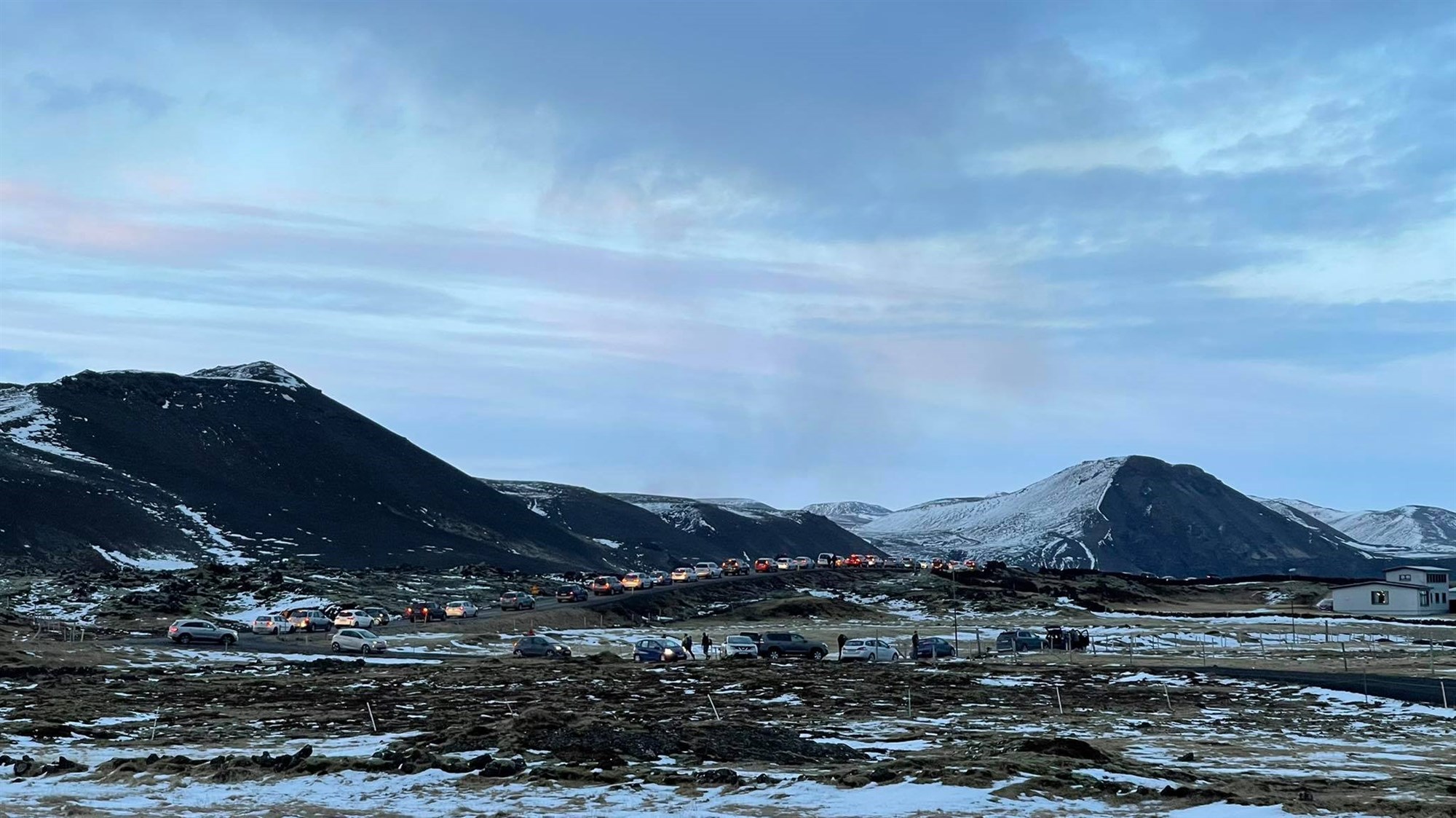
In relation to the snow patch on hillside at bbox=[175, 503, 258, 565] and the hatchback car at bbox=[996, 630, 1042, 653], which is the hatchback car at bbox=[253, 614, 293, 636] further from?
the snow patch on hillside at bbox=[175, 503, 258, 565]

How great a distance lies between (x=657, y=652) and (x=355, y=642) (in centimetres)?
1725

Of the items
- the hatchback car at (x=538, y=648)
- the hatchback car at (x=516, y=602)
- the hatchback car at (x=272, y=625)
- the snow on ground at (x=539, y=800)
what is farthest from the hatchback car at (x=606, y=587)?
the snow on ground at (x=539, y=800)

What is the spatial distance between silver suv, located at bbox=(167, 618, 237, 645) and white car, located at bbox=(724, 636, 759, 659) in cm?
2876

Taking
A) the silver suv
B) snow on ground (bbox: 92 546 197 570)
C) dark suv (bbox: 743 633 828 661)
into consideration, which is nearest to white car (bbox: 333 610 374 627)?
the silver suv

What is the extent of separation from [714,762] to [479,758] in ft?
16.4

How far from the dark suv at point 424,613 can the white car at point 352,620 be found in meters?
8.18

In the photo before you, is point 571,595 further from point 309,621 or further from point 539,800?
point 539,800

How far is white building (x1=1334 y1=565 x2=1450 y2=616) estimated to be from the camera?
425ft

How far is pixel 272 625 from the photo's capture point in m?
82.6

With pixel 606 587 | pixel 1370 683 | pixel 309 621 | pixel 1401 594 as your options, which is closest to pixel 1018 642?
pixel 1370 683

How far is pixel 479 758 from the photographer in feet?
85.7

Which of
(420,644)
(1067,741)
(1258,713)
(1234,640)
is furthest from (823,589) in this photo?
(1067,741)

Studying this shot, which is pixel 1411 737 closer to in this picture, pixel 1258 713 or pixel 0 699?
pixel 1258 713

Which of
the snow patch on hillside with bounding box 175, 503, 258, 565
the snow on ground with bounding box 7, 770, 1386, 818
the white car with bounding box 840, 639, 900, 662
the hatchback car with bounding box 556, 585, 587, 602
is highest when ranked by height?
the snow patch on hillside with bounding box 175, 503, 258, 565
